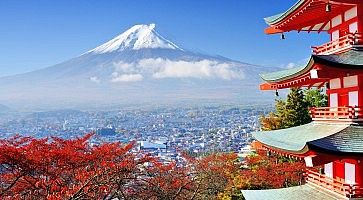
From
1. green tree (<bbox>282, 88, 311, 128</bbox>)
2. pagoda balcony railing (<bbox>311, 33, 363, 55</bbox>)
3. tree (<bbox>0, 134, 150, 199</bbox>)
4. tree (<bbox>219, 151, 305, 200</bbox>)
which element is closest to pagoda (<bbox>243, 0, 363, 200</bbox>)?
pagoda balcony railing (<bbox>311, 33, 363, 55</bbox>)

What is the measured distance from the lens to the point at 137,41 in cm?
15038

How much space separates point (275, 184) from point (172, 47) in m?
139

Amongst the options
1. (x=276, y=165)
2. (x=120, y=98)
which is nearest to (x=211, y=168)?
(x=276, y=165)

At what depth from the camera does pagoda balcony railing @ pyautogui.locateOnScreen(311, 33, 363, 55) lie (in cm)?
825

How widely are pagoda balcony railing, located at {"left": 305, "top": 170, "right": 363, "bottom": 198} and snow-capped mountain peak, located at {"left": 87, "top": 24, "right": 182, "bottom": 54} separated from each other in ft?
449

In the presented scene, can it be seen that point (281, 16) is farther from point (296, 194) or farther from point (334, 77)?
point (296, 194)

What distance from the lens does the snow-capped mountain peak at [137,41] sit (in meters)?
146

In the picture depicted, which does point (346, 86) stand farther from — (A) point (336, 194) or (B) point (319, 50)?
(A) point (336, 194)

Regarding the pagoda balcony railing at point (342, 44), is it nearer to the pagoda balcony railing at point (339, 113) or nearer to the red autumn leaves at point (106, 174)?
the pagoda balcony railing at point (339, 113)

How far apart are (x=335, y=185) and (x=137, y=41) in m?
144

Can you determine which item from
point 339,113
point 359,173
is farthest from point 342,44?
point 359,173

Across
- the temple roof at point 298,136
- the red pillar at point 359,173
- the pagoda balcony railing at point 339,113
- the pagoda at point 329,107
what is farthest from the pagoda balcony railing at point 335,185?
the pagoda balcony railing at point 339,113

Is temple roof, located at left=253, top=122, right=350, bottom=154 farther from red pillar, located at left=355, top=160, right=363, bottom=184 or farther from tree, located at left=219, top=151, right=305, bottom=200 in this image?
tree, located at left=219, top=151, right=305, bottom=200

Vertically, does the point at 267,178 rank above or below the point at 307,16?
below
